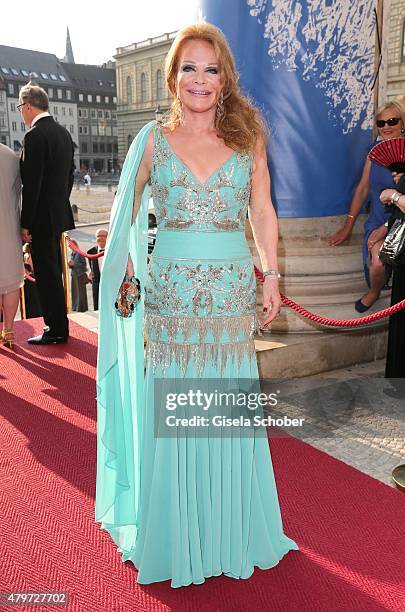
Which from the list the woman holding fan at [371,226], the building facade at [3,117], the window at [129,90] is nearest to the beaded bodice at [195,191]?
the woman holding fan at [371,226]

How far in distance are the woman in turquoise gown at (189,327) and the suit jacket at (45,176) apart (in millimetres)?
2848

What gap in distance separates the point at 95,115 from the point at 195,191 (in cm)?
8909

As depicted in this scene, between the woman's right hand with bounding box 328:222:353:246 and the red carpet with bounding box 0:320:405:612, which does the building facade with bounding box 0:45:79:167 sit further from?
the red carpet with bounding box 0:320:405:612

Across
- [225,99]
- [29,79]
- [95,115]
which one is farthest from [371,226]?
[95,115]

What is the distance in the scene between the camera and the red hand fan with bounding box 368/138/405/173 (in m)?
3.76

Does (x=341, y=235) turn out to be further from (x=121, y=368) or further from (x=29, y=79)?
(x=29, y=79)

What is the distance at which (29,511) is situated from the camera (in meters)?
2.91

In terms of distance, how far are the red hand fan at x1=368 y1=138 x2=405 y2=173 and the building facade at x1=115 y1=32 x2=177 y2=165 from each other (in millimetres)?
58057

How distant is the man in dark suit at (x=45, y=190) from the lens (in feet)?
16.2

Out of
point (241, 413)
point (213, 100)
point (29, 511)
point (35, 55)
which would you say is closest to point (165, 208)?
point (213, 100)

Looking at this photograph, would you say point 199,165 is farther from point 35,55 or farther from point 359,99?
point 35,55

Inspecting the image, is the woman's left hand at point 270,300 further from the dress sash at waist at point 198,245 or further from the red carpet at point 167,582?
the red carpet at point 167,582

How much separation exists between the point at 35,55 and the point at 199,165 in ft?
274

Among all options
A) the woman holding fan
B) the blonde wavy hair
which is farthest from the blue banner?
the blonde wavy hair
